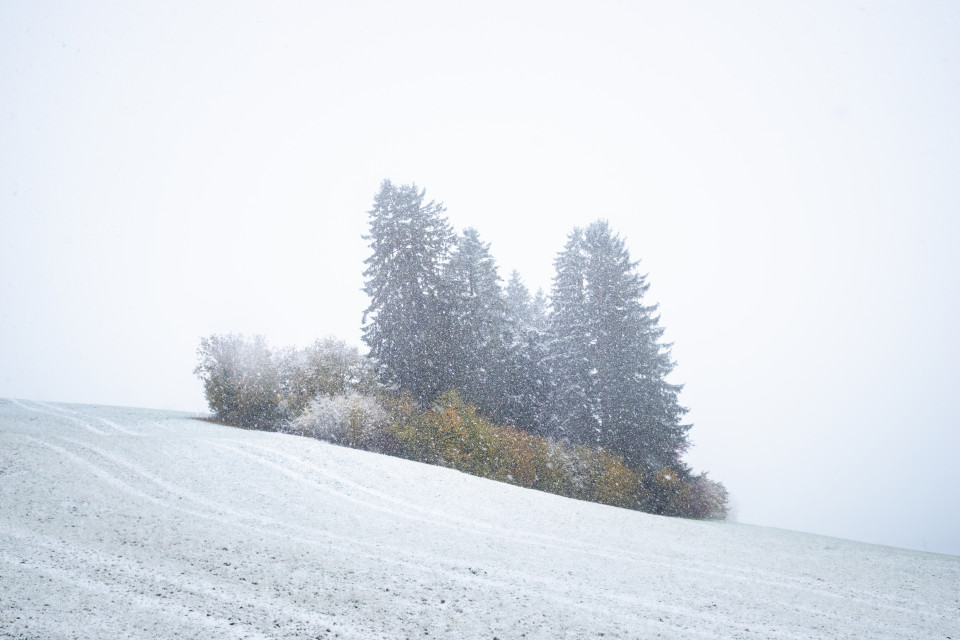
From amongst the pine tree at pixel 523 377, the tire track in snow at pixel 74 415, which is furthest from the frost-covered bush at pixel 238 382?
the pine tree at pixel 523 377

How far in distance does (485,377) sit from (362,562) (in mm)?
17318

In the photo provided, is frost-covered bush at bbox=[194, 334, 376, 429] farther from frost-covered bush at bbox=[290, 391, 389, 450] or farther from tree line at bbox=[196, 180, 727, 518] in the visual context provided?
frost-covered bush at bbox=[290, 391, 389, 450]

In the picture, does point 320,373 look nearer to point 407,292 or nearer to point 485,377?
point 407,292

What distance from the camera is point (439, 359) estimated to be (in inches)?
843

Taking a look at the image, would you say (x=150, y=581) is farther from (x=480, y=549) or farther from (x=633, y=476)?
(x=633, y=476)

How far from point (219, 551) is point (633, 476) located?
1565cm

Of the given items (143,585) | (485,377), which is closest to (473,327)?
(485,377)

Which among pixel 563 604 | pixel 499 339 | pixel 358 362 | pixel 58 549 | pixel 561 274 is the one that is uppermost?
pixel 561 274

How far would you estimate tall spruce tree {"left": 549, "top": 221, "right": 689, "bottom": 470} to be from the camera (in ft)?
67.1

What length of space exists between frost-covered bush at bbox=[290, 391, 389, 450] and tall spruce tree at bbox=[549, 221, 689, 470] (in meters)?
10.4

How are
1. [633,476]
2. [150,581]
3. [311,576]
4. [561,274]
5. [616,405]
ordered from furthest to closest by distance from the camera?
[561,274], [616,405], [633,476], [311,576], [150,581]

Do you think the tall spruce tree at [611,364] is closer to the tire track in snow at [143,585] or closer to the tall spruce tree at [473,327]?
the tall spruce tree at [473,327]

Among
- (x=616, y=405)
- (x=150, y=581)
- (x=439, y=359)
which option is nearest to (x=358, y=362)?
(x=439, y=359)

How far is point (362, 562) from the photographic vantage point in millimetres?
5527
